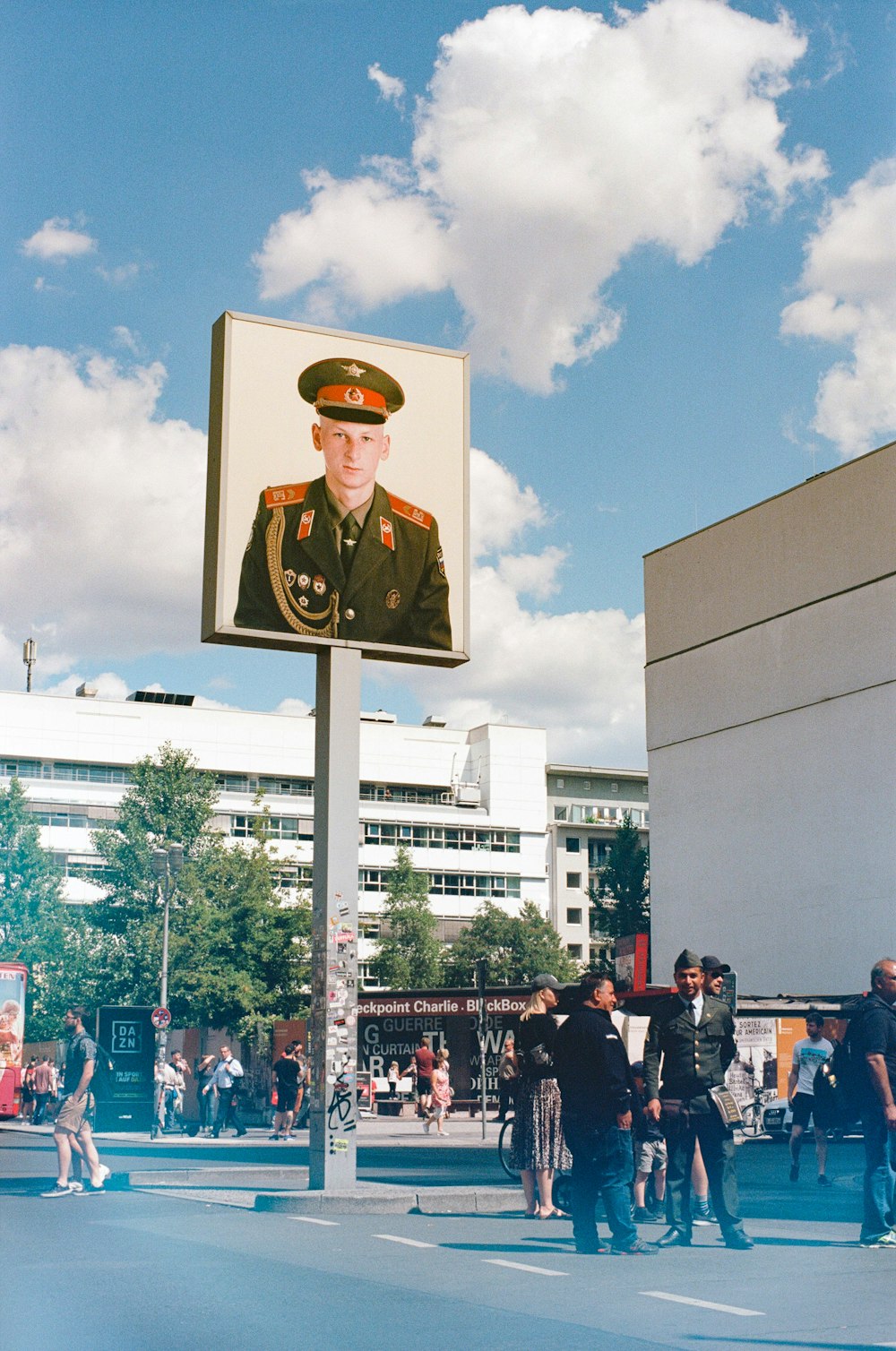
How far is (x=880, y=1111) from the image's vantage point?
10344 mm

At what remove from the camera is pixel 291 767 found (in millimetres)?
87438

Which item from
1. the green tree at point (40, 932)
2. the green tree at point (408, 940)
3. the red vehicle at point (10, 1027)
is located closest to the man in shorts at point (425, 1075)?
the red vehicle at point (10, 1027)

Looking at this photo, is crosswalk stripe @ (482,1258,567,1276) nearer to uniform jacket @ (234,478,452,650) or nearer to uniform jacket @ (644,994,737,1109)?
uniform jacket @ (644,994,737,1109)

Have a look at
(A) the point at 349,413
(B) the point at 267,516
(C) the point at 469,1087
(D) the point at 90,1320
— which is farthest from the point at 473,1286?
(C) the point at 469,1087

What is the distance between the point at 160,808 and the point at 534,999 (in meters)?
36.6

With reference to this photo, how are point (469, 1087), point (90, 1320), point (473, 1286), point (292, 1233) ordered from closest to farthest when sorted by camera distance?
1. point (90, 1320)
2. point (473, 1286)
3. point (292, 1233)
4. point (469, 1087)

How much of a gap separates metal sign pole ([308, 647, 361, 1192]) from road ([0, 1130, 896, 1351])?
1.39 metres

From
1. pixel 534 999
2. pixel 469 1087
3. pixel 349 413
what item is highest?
pixel 349 413

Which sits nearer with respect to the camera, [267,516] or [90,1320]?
[90,1320]

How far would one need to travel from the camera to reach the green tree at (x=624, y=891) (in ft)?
228

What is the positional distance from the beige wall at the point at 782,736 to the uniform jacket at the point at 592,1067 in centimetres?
3214

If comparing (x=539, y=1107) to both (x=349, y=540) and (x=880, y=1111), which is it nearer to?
(x=880, y=1111)

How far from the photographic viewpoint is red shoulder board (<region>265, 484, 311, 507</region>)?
52.3 ft

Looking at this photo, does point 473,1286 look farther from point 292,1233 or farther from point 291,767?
point 291,767
